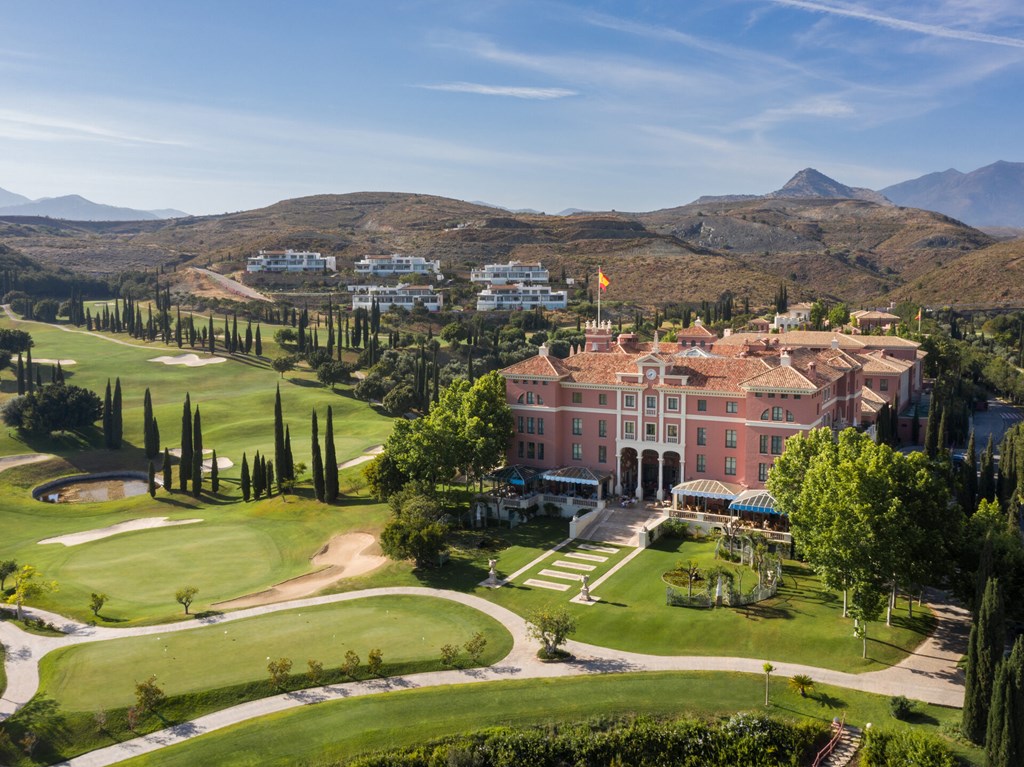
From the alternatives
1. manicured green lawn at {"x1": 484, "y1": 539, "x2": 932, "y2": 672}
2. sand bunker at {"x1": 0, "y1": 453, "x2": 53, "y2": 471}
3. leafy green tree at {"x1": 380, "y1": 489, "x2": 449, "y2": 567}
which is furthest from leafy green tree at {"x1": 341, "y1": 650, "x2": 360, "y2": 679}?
sand bunker at {"x1": 0, "y1": 453, "x2": 53, "y2": 471}

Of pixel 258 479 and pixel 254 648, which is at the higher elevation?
pixel 258 479

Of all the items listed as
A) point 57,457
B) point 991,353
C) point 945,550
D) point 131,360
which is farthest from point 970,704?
point 131,360

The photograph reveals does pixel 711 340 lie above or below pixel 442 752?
above

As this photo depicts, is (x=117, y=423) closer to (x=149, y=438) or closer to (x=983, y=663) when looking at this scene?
(x=149, y=438)

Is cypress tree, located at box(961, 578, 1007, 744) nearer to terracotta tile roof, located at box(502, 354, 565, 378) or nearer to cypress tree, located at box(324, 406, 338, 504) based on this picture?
→ terracotta tile roof, located at box(502, 354, 565, 378)

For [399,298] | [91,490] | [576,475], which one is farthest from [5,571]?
[399,298]

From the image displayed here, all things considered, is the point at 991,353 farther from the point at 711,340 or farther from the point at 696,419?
the point at 696,419

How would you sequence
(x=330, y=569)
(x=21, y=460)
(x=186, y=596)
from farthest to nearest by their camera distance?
(x=21, y=460) < (x=330, y=569) < (x=186, y=596)
